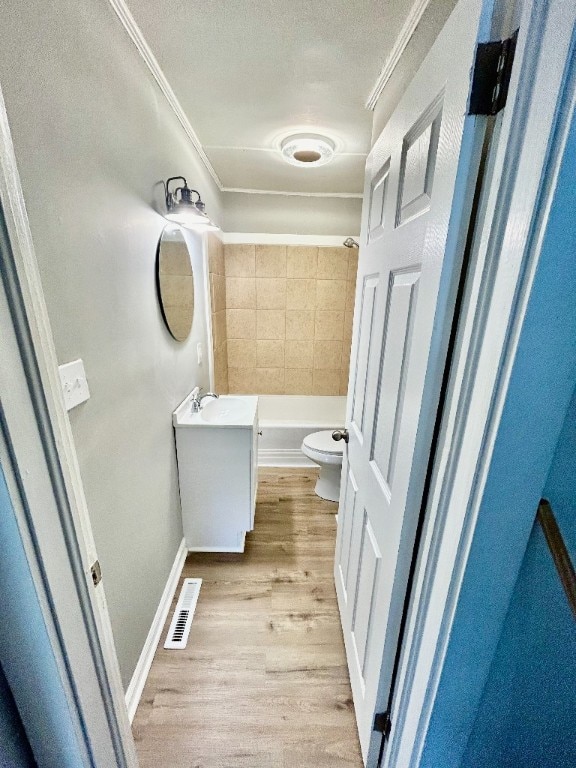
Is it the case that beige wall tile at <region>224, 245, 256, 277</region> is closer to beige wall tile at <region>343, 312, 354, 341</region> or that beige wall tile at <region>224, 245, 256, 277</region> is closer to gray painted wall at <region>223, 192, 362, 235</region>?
gray painted wall at <region>223, 192, 362, 235</region>

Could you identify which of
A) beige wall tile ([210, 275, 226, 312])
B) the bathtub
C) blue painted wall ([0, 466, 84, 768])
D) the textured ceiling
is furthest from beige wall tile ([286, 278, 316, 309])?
blue painted wall ([0, 466, 84, 768])

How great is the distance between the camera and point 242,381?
2887mm

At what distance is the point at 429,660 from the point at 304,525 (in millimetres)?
1437

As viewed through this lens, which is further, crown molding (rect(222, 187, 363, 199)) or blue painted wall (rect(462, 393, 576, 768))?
crown molding (rect(222, 187, 363, 199))

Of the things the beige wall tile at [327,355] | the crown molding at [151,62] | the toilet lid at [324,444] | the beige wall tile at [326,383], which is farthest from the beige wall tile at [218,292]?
the toilet lid at [324,444]

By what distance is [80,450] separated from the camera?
828 mm

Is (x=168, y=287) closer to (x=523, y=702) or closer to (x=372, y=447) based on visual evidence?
(x=372, y=447)

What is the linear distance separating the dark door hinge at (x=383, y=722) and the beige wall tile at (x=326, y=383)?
7.32 ft

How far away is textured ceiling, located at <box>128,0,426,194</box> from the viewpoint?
93 cm

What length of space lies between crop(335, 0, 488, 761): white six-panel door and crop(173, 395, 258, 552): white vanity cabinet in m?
0.64

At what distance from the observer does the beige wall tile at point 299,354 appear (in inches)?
111

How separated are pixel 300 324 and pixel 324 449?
47.3 inches

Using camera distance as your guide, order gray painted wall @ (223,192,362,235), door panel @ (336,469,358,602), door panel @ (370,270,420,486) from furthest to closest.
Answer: gray painted wall @ (223,192,362,235) < door panel @ (336,469,358,602) < door panel @ (370,270,420,486)

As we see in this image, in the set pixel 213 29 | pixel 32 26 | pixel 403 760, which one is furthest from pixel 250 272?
pixel 403 760
